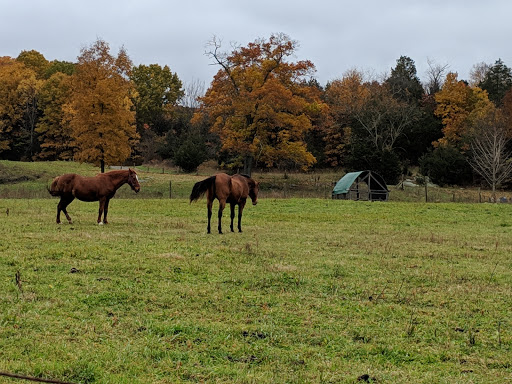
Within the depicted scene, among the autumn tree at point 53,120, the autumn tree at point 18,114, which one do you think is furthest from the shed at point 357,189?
the autumn tree at point 18,114

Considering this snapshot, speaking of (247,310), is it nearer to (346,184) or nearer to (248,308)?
(248,308)

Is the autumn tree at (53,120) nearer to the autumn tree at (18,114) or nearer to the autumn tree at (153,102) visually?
the autumn tree at (18,114)

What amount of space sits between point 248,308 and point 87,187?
1098 centimetres

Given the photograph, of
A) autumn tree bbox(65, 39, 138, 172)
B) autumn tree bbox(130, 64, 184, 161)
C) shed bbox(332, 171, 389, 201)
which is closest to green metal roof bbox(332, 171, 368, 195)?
shed bbox(332, 171, 389, 201)

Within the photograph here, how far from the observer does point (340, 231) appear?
17.7 metres

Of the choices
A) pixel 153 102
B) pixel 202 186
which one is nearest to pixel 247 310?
pixel 202 186

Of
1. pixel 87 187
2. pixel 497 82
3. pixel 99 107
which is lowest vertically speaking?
pixel 87 187

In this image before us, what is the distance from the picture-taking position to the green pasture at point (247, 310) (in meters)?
4.75

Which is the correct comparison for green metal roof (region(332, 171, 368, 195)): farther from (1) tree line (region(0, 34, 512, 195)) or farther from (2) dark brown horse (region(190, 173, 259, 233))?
(2) dark brown horse (region(190, 173, 259, 233))

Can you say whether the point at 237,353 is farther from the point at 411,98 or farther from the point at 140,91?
the point at 140,91

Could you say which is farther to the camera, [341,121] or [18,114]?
[18,114]

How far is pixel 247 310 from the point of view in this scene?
22.0 feet

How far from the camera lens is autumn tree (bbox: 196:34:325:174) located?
40781 mm

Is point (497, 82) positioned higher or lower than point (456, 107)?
higher
